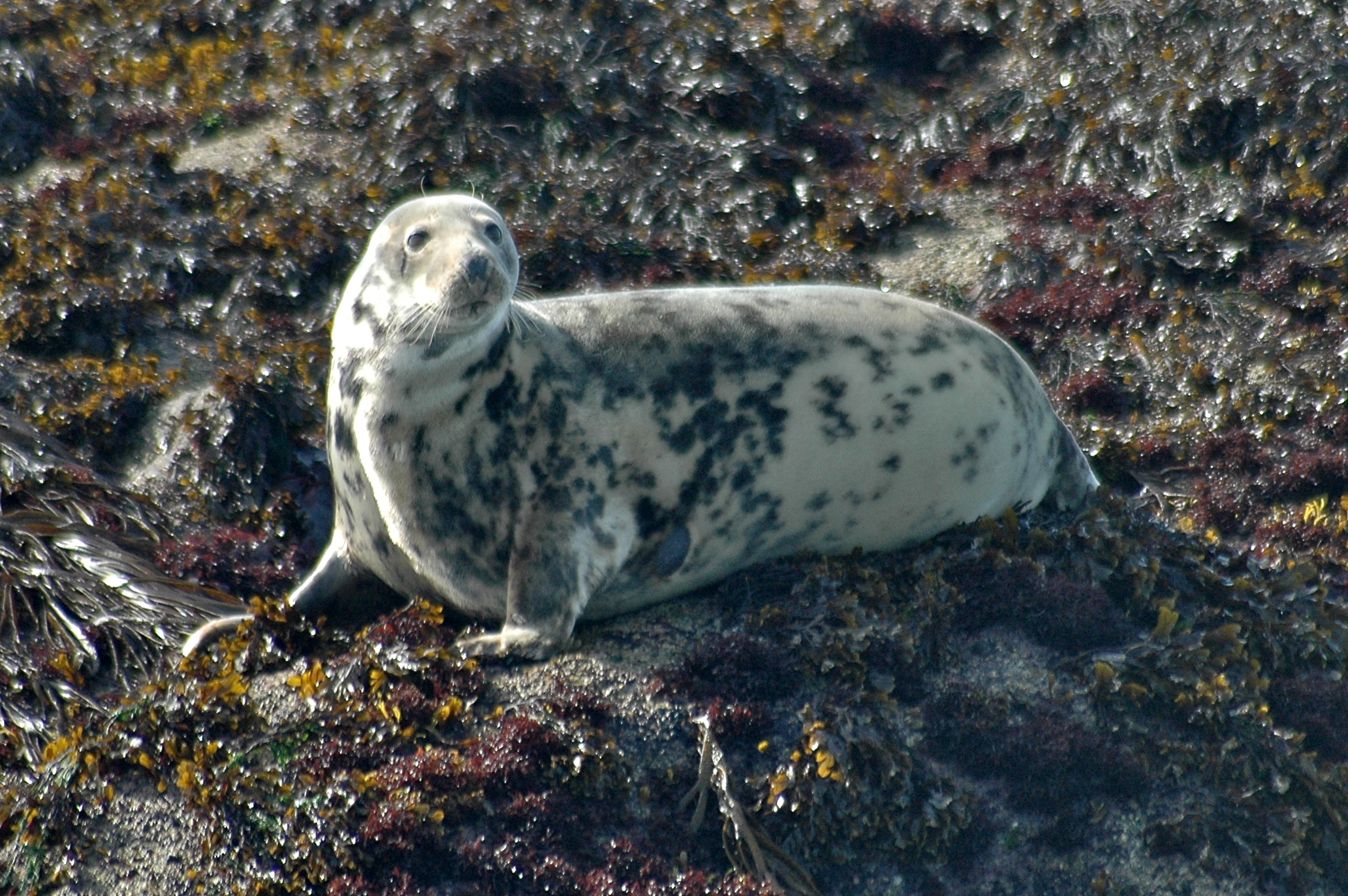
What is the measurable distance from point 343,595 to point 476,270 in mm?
1273

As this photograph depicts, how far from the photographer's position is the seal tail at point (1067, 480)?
5289 mm

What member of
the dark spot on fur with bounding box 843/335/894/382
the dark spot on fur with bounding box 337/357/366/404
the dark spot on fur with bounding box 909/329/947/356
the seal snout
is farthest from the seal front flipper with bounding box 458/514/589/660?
the dark spot on fur with bounding box 909/329/947/356

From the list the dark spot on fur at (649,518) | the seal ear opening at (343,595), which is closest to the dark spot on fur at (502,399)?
the dark spot on fur at (649,518)

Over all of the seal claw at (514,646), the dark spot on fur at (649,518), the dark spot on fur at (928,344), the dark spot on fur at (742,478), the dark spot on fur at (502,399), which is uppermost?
the dark spot on fur at (502,399)

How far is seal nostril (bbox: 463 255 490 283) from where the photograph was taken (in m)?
3.88

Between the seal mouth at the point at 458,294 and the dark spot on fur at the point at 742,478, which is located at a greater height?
the seal mouth at the point at 458,294

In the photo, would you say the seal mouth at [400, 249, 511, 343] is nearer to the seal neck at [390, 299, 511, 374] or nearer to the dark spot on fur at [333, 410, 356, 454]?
the seal neck at [390, 299, 511, 374]

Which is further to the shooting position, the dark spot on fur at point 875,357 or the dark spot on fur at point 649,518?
the dark spot on fur at point 875,357

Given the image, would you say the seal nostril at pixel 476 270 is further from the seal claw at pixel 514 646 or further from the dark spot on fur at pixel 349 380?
the seal claw at pixel 514 646

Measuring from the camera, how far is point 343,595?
462 centimetres

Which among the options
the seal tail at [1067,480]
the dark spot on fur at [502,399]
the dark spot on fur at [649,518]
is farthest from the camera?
the seal tail at [1067,480]

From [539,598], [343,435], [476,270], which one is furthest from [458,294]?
[539,598]

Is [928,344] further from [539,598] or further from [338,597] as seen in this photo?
[338,597]

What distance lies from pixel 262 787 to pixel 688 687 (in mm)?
1146
